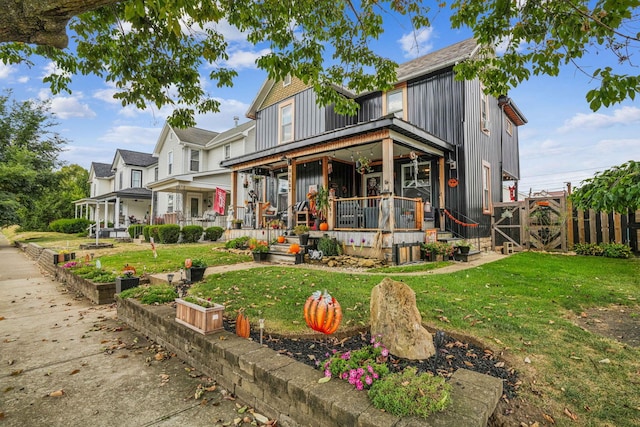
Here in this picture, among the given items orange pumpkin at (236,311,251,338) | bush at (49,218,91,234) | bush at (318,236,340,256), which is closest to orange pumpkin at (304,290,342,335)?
orange pumpkin at (236,311,251,338)

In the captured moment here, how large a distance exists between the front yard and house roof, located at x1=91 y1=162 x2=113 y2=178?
1239 inches

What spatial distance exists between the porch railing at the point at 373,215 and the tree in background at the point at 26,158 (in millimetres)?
19169

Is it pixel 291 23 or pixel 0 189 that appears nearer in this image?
pixel 291 23

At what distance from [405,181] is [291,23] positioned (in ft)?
26.1

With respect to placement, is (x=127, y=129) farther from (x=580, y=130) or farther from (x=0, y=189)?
(x=580, y=130)

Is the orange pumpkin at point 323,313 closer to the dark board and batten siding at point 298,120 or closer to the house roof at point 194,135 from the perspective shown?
the dark board and batten siding at point 298,120

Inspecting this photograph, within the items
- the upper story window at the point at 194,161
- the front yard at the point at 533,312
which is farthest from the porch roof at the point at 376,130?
the upper story window at the point at 194,161

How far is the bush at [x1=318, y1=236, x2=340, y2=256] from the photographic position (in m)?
8.96

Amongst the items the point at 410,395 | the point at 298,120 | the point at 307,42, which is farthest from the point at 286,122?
the point at 410,395

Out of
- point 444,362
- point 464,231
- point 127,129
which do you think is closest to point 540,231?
point 464,231

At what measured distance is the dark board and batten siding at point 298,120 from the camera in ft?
45.1

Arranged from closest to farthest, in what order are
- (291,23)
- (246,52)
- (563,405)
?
1. (563,405)
2. (291,23)
3. (246,52)

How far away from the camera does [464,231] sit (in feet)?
35.0

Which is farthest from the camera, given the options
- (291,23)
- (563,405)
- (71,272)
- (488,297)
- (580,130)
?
(580,130)
